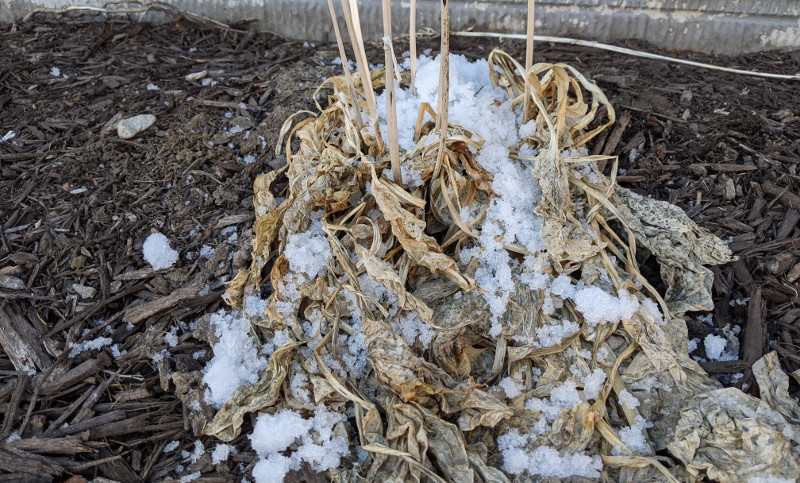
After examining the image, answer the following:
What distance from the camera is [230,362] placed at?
6.11 feet

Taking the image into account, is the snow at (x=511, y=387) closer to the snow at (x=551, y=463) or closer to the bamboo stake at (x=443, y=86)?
the snow at (x=551, y=463)

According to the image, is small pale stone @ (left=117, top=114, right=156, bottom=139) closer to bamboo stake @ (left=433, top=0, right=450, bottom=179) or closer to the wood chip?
the wood chip

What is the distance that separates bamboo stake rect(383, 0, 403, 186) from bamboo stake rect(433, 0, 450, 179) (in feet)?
0.45

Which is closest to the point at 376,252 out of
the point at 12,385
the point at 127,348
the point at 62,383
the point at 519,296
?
the point at 519,296

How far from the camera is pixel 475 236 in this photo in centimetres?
191

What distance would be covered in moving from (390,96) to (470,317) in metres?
0.71

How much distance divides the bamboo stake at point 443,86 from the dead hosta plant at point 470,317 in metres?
0.02

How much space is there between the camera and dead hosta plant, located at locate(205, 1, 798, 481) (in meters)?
1.65

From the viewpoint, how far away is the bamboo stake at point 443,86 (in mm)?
1646

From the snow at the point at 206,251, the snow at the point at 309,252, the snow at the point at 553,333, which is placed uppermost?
the snow at the point at 309,252

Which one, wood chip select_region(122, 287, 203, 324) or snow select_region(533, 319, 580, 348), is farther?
wood chip select_region(122, 287, 203, 324)

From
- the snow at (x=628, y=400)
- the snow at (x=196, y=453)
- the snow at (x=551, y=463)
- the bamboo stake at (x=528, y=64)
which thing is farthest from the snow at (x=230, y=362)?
the bamboo stake at (x=528, y=64)

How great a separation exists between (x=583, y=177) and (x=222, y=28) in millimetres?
2247

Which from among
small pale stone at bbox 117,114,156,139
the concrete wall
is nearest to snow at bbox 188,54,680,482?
small pale stone at bbox 117,114,156,139
